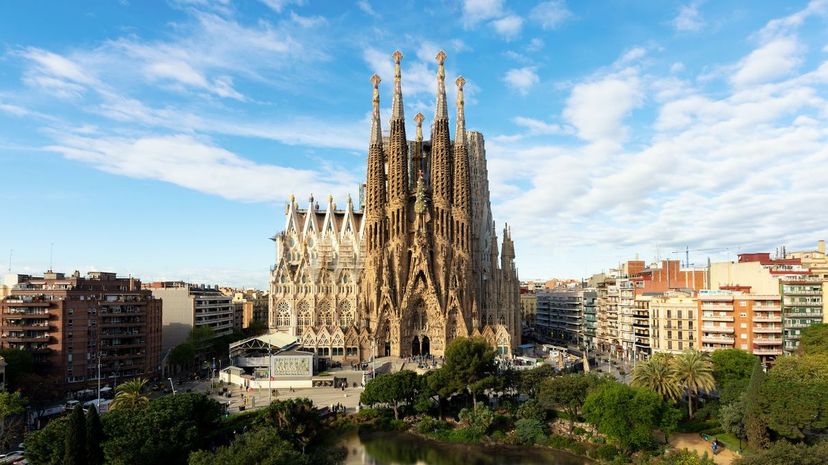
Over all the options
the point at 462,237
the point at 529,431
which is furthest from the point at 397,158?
the point at 529,431

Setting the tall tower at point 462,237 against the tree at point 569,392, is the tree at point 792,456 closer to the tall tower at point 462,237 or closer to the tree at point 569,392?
the tree at point 569,392

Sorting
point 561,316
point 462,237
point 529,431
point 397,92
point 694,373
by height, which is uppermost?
point 397,92

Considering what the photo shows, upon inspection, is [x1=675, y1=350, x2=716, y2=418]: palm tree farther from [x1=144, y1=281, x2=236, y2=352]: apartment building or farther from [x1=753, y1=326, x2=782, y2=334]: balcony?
[x1=144, y1=281, x2=236, y2=352]: apartment building

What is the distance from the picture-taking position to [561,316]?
114 meters

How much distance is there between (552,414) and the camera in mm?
48375

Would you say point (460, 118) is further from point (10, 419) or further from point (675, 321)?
point (10, 419)

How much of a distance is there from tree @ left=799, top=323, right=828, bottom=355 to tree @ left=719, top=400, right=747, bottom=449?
42.6 feet

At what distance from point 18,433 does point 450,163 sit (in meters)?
56.5

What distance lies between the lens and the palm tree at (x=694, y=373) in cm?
4562

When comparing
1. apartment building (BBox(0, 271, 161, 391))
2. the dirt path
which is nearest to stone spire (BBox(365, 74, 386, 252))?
apartment building (BBox(0, 271, 161, 391))

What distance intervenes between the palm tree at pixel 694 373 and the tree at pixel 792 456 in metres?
15.8

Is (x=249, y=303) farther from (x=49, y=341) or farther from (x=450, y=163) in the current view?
(x=49, y=341)

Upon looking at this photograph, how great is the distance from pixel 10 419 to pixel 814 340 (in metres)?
59.2

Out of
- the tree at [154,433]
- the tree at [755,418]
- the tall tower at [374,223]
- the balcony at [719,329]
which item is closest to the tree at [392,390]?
the tree at [154,433]
